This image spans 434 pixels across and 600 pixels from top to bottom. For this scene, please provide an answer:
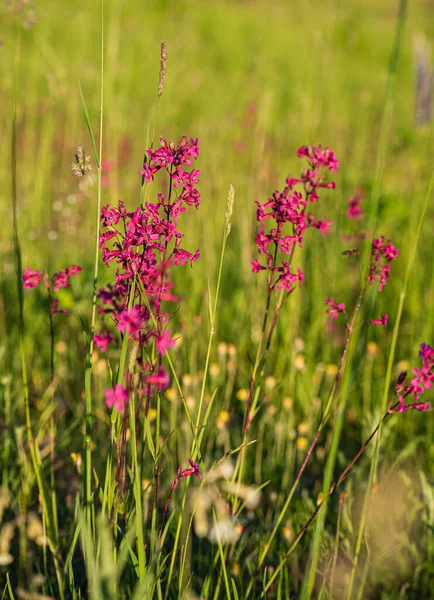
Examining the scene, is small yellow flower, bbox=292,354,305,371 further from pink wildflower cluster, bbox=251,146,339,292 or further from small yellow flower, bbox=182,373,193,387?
pink wildflower cluster, bbox=251,146,339,292

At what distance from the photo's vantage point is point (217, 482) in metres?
1.51

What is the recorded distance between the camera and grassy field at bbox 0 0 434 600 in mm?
933

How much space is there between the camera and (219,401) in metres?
1.86

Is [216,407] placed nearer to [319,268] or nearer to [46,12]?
[319,268]

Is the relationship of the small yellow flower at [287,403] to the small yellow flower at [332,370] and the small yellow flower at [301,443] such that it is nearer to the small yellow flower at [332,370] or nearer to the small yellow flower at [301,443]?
the small yellow flower at [301,443]

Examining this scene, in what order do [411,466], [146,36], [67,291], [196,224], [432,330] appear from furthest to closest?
[146,36]
[196,224]
[67,291]
[432,330]
[411,466]

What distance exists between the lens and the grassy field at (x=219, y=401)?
0.93 m

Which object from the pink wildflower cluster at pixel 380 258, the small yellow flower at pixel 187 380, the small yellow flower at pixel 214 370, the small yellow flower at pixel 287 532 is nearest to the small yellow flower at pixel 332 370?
the small yellow flower at pixel 214 370

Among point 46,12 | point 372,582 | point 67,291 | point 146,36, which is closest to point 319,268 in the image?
point 67,291

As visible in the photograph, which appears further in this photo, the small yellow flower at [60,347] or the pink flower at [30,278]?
the small yellow flower at [60,347]

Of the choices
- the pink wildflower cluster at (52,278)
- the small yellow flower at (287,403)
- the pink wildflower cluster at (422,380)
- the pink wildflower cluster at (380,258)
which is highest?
the pink wildflower cluster at (380,258)

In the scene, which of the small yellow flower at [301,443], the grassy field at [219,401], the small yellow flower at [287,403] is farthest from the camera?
the small yellow flower at [287,403]

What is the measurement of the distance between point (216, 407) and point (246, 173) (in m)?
2.40

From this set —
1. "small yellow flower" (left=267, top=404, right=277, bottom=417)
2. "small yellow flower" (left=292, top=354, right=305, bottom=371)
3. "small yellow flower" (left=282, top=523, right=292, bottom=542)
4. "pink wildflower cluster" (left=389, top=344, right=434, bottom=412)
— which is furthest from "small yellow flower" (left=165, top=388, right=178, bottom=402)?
"pink wildflower cluster" (left=389, top=344, right=434, bottom=412)
